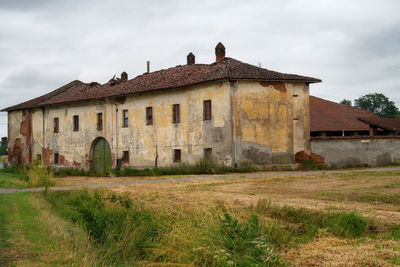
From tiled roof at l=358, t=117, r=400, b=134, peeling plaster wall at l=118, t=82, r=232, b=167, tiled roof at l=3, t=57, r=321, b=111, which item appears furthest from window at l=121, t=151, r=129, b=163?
tiled roof at l=358, t=117, r=400, b=134

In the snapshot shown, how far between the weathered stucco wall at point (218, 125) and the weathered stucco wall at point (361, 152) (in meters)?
1.77

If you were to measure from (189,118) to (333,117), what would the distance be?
52.4ft

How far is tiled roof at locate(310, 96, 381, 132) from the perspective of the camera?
34.9 meters

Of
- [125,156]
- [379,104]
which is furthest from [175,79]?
[379,104]

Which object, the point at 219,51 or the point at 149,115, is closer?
the point at 149,115

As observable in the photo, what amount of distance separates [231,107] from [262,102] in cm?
203

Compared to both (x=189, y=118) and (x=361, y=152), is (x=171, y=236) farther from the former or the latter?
(x=361, y=152)

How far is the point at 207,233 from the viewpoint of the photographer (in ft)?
22.1

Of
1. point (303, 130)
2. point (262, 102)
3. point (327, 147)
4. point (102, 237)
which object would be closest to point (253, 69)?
point (262, 102)

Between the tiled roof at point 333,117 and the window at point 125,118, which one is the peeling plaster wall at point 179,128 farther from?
the tiled roof at point 333,117

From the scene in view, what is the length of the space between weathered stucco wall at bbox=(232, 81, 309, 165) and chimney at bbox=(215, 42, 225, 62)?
576 centimetres

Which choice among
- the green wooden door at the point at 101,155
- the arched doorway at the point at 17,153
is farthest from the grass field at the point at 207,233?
the arched doorway at the point at 17,153

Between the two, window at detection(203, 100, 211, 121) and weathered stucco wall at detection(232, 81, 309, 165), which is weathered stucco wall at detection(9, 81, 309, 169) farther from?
window at detection(203, 100, 211, 121)

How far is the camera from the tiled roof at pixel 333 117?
114 ft
